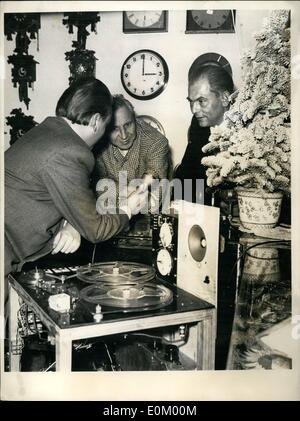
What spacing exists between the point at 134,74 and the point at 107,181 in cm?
40

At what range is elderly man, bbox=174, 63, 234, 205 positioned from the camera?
4.42 feet

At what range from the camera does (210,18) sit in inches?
50.3

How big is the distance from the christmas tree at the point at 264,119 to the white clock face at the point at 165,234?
23 cm

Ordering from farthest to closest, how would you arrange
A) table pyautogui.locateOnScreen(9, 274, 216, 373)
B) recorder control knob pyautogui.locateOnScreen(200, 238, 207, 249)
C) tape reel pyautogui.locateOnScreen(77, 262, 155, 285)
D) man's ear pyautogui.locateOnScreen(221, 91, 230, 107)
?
man's ear pyautogui.locateOnScreen(221, 91, 230, 107) → tape reel pyautogui.locateOnScreen(77, 262, 155, 285) → recorder control knob pyautogui.locateOnScreen(200, 238, 207, 249) → table pyautogui.locateOnScreen(9, 274, 216, 373)

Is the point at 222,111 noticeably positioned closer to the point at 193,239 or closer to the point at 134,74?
the point at 134,74

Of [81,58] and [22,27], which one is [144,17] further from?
[22,27]

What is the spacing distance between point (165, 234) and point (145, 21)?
0.72 metres

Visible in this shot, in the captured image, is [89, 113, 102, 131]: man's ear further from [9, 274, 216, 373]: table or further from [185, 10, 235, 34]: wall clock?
[9, 274, 216, 373]: table

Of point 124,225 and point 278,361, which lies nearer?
point 278,361

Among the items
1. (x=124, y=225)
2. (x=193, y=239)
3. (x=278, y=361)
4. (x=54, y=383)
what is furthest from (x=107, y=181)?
(x=278, y=361)

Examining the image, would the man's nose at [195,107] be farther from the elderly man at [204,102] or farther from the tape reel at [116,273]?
the tape reel at [116,273]

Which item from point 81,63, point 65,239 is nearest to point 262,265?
point 65,239

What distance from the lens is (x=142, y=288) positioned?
1.19 meters

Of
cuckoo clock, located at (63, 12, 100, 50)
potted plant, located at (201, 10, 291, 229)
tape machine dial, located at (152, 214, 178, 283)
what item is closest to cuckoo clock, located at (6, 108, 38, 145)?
cuckoo clock, located at (63, 12, 100, 50)
